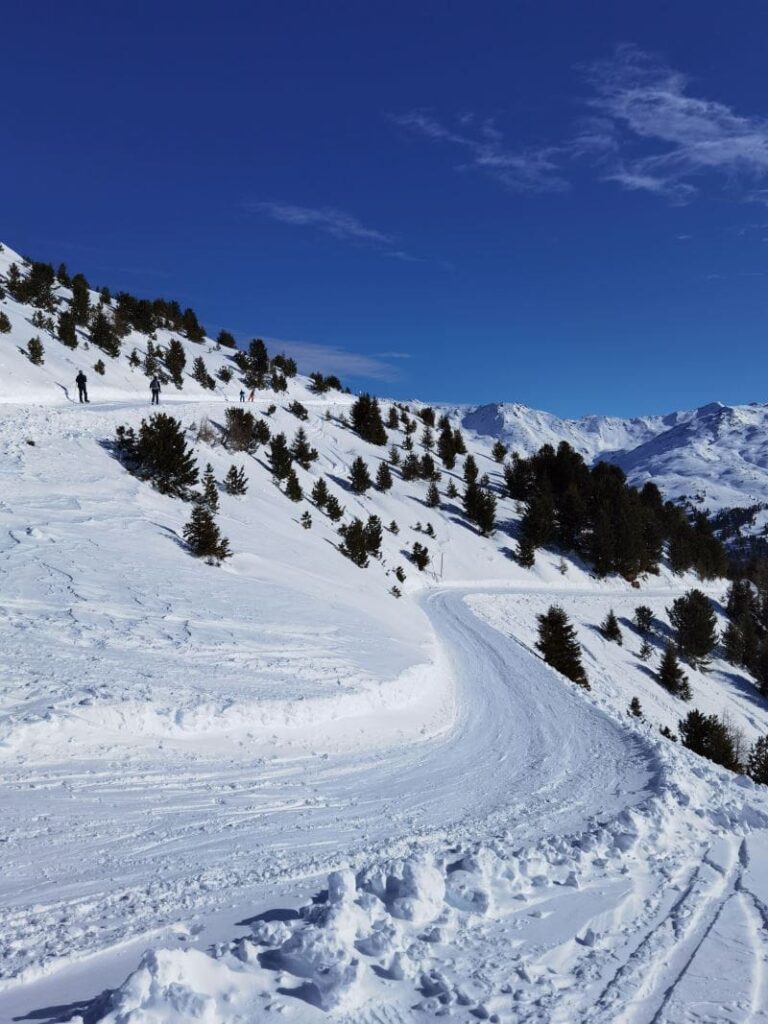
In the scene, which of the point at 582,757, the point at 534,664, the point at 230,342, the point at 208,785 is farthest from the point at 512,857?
the point at 230,342

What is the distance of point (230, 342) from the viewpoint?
55.4m

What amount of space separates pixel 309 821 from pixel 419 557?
92.0ft

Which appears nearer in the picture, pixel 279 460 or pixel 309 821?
pixel 309 821

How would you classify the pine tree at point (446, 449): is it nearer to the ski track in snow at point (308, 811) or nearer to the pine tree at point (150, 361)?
the pine tree at point (150, 361)

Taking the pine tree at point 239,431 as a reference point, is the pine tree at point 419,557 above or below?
below

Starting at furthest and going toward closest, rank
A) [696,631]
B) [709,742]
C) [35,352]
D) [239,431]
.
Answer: [696,631] < [239,431] < [35,352] < [709,742]

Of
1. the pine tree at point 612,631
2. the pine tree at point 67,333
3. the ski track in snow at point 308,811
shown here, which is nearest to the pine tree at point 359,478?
the pine tree at point 612,631

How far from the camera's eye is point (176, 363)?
3747 centimetres

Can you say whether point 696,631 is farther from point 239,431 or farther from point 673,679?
point 239,431

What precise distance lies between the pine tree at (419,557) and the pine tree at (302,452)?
802 cm

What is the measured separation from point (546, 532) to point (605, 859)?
39607 millimetres

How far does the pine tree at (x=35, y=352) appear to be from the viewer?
2684cm

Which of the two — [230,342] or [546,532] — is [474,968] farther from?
[230,342]

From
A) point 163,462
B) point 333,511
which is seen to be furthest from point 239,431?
point 163,462
